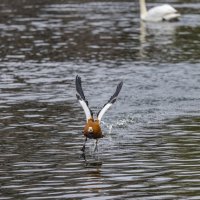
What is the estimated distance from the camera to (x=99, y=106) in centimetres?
2362

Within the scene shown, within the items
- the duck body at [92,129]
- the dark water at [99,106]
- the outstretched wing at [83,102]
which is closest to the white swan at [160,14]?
the dark water at [99,106]

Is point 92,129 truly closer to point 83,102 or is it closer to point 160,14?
point 83,102

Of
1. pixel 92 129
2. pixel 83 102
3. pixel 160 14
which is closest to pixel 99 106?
pixel 83 102

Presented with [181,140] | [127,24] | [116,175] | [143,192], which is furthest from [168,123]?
[127,24]

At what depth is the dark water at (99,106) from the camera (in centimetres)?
1488

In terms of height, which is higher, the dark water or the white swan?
the dark water

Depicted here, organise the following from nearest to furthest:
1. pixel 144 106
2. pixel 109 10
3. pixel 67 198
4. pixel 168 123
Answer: pixel 67 198 < pixel 168 123 < pixel 144 106 < pixel 109 10

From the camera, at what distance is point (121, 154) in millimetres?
17297

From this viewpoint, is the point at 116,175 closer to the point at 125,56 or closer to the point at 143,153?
A: the point at 143,153

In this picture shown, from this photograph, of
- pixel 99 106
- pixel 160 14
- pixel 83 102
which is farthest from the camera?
pixel 160 14

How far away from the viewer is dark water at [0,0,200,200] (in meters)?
14.9

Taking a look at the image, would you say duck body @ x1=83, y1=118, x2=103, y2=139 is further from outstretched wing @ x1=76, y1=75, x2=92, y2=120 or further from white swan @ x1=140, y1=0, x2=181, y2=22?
white swan @ x1=140, y1=0, x2=181, y2=22

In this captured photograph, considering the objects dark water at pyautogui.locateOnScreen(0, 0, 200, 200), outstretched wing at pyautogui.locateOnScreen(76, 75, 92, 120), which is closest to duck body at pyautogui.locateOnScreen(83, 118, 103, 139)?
outstretched wing at pyautogui.locateOnScreen(76, 75, 92, 120)

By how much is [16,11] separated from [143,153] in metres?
37.7
